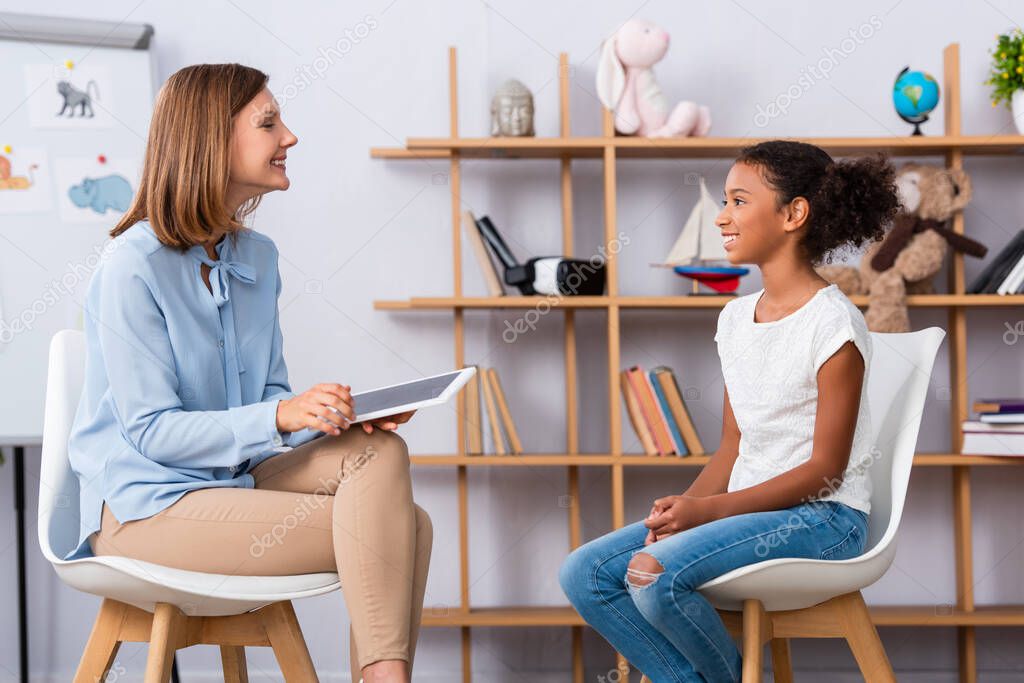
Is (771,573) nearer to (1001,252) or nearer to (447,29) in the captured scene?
(1001,252)

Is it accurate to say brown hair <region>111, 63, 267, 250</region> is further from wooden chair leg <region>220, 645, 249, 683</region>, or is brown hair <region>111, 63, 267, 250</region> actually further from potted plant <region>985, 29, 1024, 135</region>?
potted plant <region>985, 29, 1024, 135</region>

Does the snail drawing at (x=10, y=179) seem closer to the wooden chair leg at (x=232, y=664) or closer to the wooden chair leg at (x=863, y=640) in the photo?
the wooden chair leg at (x=232, y=664)

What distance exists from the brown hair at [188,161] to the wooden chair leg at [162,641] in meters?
0.50

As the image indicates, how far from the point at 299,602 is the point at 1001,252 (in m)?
1.82

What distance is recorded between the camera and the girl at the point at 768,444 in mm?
1363

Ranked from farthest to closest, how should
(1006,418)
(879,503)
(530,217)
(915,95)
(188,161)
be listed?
(530,217) < (915,95) < (1006,418) < (879,503) < (188,161)

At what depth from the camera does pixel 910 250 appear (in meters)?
2.30

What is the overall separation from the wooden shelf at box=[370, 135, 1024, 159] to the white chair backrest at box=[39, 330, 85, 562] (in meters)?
0.98

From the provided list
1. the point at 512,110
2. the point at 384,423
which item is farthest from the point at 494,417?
the point at 384,423

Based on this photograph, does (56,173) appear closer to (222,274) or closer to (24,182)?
(24,182)

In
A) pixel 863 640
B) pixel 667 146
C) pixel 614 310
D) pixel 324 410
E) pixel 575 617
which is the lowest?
pixel 575 617

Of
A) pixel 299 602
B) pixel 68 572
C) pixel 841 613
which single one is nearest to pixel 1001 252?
pixel 841 613

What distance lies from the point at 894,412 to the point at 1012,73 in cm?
117

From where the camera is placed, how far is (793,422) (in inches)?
59.0
